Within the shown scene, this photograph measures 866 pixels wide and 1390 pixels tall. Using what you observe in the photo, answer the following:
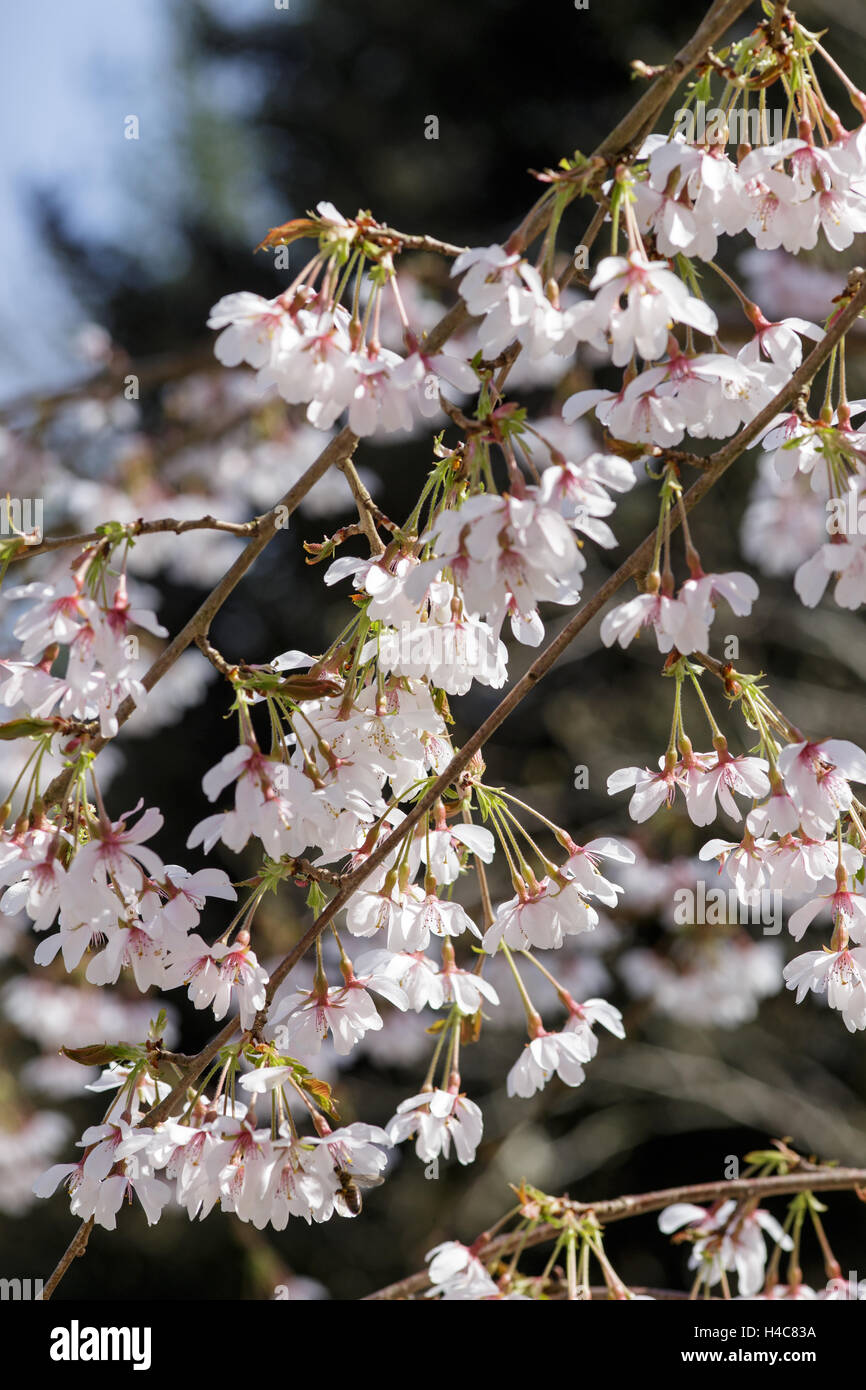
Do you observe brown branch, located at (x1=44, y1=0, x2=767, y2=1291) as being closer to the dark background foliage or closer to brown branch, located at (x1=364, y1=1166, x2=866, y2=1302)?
brown branch, located at (x1=364, y1=1166, x2=866, y2=1302)

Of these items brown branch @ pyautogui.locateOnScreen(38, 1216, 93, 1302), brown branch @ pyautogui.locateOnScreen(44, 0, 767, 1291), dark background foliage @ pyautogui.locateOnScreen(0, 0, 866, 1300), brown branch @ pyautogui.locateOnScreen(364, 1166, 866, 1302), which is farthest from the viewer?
dark background foliage @ pyautogui.locateOnScreen(0, 0, 866, 1300)

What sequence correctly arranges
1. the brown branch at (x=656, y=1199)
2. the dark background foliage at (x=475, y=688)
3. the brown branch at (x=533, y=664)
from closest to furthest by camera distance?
the brown branch at (x=533, y=664) → the brown branch at (x=656, y=1199) → the dark background foliage at (x=475, y=688)

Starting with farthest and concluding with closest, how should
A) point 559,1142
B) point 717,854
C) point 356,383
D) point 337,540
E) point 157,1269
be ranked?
point 157,1269
point 559,1142
point 717,854
point 337,540
point 356,383

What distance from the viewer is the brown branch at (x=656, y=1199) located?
1.04m

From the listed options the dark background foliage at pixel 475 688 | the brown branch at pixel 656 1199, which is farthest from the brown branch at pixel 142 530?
the dark background foliage at pixel 475 688

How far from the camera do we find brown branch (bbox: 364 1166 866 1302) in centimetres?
104

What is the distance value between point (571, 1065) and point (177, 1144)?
0.34 metres

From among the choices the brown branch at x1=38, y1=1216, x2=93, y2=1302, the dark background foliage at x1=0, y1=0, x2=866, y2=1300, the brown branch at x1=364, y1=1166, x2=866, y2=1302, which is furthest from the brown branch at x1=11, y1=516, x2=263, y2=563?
the dark background foliage at x1=0, y1=0, x2=866, y2=1300

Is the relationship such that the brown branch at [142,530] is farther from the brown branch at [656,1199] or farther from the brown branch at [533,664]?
the brown branch at [656,1199]

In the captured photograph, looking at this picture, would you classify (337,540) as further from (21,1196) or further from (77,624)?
(21,1196)

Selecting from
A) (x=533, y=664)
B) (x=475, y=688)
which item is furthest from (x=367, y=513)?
(x=475, y=688)

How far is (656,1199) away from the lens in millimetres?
1129

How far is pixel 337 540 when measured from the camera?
93 centimetres
